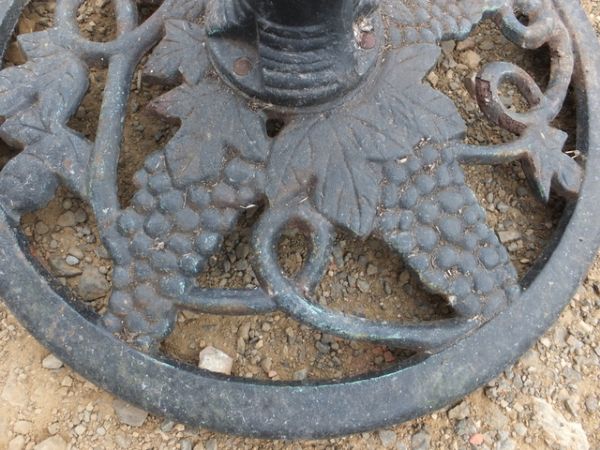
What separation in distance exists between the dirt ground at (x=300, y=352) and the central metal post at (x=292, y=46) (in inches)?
9.6

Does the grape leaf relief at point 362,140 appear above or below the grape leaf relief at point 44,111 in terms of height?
above

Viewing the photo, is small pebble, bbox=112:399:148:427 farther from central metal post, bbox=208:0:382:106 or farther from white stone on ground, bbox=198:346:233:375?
central metal post, bbox=208:0:382:106

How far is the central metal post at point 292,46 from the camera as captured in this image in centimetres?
Answer: 97

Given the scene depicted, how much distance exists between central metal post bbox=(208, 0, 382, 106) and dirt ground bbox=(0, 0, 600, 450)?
244mm

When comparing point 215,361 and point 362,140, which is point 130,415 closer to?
point 215,361

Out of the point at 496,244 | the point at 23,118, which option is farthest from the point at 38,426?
the point at 496,244

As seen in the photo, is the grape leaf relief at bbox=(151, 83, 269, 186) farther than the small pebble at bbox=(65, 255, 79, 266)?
No

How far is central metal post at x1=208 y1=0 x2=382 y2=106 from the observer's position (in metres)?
0.97

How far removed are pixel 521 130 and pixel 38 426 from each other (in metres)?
0.95

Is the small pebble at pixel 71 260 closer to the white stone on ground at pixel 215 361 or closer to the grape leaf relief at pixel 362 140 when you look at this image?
the white stone on ground at pixel 215 361

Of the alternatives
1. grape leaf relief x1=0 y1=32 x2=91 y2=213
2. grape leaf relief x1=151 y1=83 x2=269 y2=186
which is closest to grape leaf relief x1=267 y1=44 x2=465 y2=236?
grape leaf relief x1=151 y1=83 x2=269 y2=186

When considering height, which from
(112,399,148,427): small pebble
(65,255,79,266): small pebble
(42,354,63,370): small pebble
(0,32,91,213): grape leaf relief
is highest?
(0,32,91,213): grape leaf relief

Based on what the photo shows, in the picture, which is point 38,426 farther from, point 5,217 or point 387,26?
point 387,26

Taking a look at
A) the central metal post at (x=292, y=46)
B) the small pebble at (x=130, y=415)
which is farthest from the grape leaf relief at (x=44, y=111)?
the small pebble at (x=130, y=415)
